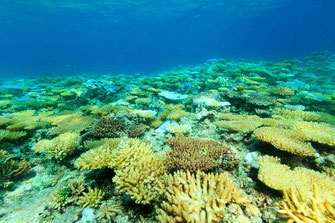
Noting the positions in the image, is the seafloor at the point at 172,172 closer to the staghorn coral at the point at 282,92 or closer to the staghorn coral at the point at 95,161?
the staghorn coral at the point at 95,161

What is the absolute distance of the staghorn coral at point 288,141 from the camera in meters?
3.08

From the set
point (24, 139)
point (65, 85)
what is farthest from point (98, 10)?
point (24, 139)

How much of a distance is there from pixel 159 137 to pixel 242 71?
1156 centimetres

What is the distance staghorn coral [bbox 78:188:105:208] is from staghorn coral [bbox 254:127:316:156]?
371 cm

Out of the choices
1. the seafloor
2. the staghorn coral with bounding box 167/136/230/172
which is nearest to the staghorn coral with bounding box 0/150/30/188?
the seafloor

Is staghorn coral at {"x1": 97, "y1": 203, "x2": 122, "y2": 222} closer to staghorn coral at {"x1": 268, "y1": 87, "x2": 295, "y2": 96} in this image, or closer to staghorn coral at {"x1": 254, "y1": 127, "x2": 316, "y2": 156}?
staghorn coral at {"x1": 254, "y1": 127, "x2": 316, "y2": 156}

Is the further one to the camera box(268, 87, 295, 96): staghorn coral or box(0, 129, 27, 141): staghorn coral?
box(268, 87, 295, 96): staghorn coral

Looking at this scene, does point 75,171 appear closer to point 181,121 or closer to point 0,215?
point 0,215

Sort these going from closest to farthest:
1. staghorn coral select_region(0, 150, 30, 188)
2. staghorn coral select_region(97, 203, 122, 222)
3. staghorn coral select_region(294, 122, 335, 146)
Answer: staghorn coral select_region(97, 203, 122, 222) < staghorn coral select_region(294, 122, 335, 146) < staghorn coral select_region(0, 150, 30, 188)

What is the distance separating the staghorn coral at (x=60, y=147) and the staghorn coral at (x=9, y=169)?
587mm

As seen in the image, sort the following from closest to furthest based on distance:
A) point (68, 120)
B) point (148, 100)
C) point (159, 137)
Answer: point (159, 137), point (68, 120), point (148, 100)

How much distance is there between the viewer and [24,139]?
17.4 feet

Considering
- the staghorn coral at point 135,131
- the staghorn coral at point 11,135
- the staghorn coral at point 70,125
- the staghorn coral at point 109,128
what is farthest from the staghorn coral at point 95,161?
the staghorn coral at point 11,135

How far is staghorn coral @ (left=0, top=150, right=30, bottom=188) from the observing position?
374cm
